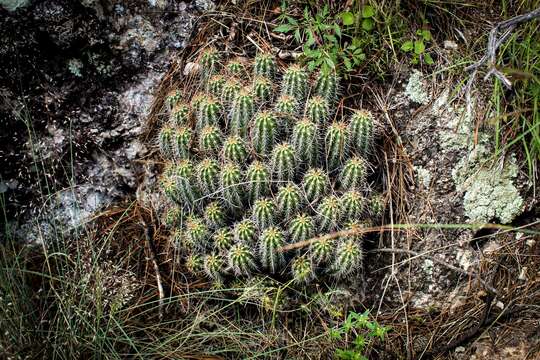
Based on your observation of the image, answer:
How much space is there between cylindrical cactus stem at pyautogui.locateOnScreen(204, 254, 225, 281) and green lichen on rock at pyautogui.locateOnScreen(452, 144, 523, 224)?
3.83ft

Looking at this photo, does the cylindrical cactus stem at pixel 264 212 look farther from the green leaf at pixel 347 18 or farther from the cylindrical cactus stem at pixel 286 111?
the green leaf at pixel 347 18

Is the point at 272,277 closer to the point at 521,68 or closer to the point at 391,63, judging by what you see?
the point at 391,63

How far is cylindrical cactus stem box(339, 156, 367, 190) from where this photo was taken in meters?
2.76

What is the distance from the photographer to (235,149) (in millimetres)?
2811

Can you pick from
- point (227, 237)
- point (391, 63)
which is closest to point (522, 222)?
point (391, 63)

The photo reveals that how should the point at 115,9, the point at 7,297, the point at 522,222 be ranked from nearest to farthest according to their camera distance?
1. the point at 7,297
2. the point at 522,222
3. the point at 115,9

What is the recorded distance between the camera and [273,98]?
2996mm

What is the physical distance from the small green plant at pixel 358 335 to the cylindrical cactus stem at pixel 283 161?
682mm

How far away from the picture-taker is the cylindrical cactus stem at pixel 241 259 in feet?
8.86

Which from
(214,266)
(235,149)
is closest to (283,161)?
(235,149)

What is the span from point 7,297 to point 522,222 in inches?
92.4

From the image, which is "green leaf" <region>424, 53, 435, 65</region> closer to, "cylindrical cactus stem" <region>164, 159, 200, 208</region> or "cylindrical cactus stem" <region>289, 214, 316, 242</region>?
"cylindrical cactus stem" <region>289, 214, 316, 242</region>

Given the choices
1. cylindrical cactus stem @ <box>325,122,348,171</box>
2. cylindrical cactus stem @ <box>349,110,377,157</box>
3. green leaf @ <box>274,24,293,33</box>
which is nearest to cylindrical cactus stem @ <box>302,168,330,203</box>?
cylindrical cactus stem @ <box>325,122,348,171</box>

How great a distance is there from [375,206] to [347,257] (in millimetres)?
323
